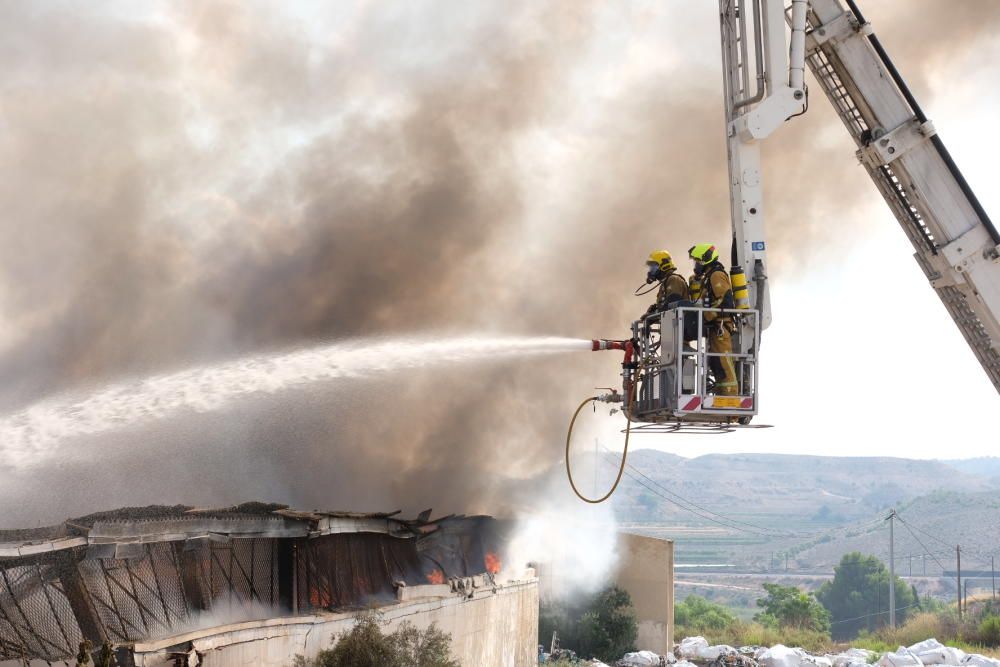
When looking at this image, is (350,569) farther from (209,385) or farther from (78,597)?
(209,385)

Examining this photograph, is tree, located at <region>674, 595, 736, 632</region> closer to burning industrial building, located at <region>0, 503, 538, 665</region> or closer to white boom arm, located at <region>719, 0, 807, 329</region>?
burning industrial building, located at <region>0, 503, 538, 665</region>

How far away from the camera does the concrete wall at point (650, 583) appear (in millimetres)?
32031

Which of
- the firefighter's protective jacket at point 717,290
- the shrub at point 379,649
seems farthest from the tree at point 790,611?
the firefighter's protective jacket at point 717,290

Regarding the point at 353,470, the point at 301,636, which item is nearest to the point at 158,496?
the point at 353,470

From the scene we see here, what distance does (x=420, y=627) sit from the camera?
16.0m

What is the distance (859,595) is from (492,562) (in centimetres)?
9073

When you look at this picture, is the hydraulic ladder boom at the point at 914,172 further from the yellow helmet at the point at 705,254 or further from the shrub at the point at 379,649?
the shrub at the point at 379,649

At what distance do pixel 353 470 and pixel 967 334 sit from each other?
1402 centimetres

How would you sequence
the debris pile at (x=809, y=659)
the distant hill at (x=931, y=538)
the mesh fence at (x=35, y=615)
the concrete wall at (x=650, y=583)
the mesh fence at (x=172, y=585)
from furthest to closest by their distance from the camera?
the distant hill at (x=931, y=538) < the concrete wall at (x=650, y=583) < the debris pile at (x=809, y=659) < the mesh fence at (x=172, y=585) < the mesh fence at (x=35, y=615)

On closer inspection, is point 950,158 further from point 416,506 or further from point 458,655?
point 416,506

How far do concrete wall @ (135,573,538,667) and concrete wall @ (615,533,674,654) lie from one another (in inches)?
383

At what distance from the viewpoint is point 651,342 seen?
37.8 ft

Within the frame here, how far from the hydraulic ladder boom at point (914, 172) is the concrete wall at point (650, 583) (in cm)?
2177

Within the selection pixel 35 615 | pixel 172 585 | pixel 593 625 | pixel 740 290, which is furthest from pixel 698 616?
pixel 35 615
